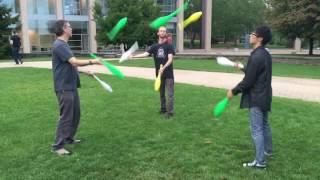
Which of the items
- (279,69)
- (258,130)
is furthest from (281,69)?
(258,130)

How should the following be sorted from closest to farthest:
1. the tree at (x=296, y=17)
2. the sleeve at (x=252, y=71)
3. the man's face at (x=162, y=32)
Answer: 1. the sleeve at (x=252, y=71)
2. the man's face at (x=162, y=32)
3. the tree at (x=296, y=17)

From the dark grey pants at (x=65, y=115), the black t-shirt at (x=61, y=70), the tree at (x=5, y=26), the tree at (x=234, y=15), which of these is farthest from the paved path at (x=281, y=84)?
the tree at (x=234, y=15)

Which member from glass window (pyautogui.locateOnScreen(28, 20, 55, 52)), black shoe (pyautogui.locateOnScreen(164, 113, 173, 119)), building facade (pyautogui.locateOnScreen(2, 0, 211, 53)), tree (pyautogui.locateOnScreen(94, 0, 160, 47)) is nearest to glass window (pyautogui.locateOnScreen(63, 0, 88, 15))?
building facade (pyautogui.locateOnScreen(2, 0, 211, 53))

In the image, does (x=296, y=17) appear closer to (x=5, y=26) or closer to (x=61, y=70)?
(x=5, y=26)

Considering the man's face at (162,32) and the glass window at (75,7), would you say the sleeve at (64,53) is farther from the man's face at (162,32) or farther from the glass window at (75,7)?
the glass window at (75,7)

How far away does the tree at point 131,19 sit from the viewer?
3612cm

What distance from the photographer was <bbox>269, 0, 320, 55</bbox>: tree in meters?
29.9

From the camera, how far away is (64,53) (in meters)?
6.62

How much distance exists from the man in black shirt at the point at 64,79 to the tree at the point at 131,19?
28953mm

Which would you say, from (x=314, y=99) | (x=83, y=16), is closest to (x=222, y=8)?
(x=83, y=16)

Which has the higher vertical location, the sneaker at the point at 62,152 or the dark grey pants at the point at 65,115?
the dark grey pants at the point at 65,115

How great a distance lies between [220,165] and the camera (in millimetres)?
6344

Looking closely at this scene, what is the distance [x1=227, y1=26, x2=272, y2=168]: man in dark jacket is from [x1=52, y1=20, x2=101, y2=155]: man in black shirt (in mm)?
2389

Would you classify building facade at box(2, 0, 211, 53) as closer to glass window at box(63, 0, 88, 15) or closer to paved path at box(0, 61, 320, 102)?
glass window at box(63, 0, 88, 15)
